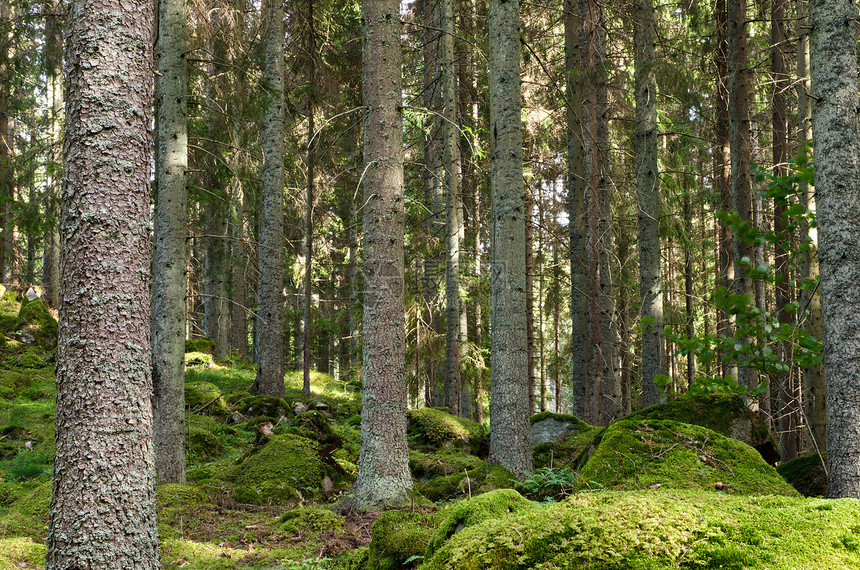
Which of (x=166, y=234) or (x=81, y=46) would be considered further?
(x=166, y=234)

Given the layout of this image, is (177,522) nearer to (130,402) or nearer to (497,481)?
(130,402)

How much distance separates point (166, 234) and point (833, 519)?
7.58m

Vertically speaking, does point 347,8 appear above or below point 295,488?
above

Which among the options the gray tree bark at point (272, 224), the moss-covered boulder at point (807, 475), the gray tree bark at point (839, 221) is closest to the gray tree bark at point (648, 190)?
the moss-covered boulder at point (807, 475)

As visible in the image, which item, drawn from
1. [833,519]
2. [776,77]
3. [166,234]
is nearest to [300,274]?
[166,234]

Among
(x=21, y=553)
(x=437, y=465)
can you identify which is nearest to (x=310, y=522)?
(x=21, y=553)

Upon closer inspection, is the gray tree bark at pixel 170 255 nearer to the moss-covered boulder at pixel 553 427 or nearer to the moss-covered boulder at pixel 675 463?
the moss-covered boulder at pixel 675 463

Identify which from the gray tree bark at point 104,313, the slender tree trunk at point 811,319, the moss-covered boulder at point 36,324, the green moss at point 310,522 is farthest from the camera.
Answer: the moss-covered boulder at point 36,324

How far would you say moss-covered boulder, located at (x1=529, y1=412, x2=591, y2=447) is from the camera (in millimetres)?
10109

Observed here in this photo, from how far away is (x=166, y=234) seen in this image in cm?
749

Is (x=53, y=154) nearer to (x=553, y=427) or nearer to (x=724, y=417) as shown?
(x=553, y=427)

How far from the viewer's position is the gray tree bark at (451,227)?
12352 mm

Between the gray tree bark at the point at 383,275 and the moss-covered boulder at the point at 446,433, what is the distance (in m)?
4.31

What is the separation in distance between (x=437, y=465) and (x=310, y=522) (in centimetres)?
317
